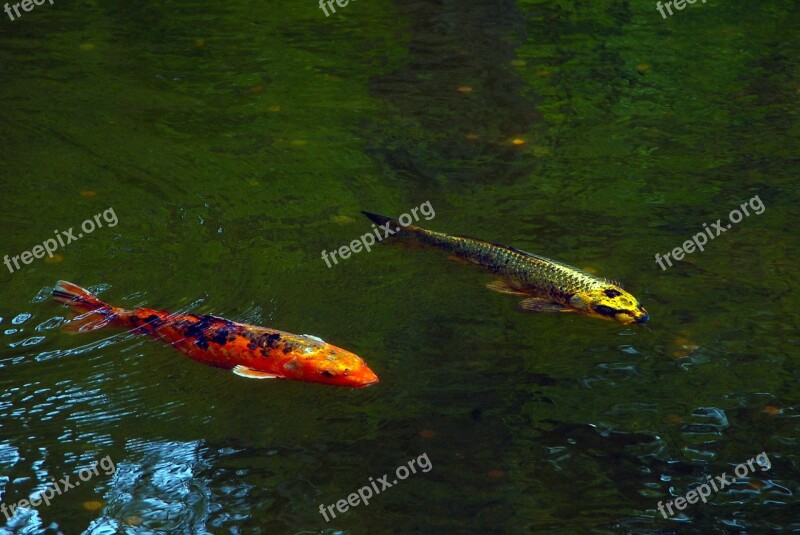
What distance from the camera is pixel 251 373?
5398mm

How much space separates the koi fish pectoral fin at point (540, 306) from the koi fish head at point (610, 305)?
0.09 meters

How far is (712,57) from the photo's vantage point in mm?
10492

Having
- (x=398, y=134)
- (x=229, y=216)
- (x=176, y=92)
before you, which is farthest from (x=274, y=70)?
(x=229, y=216)

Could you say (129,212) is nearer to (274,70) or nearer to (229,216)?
(229,216)

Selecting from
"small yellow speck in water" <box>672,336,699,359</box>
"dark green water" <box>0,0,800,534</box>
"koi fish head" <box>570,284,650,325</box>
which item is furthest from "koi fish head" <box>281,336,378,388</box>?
"small yellow speck in water" <box>672,336,699,359</box>

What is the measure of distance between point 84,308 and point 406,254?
235cm

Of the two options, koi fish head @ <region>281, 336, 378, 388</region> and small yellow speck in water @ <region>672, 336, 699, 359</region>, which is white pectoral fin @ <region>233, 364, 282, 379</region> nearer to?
koi fish head @ <region>281, 336, 378, 388</region>

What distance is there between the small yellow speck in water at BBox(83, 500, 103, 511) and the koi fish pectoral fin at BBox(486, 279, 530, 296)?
2974 millimetres

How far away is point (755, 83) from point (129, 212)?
6.58 metres

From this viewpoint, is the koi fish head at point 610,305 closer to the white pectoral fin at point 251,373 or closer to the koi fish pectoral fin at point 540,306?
the koi fish pectoral fin at point 540,306

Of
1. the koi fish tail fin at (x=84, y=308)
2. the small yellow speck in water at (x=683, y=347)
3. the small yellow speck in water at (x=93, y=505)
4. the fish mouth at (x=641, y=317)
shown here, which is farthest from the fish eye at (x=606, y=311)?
the small yellow speck in water at (x=93, y=505)

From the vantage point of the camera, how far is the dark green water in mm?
5074

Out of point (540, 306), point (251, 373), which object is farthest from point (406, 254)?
point (251, 373)

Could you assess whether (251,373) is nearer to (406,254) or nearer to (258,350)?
(258,350)
